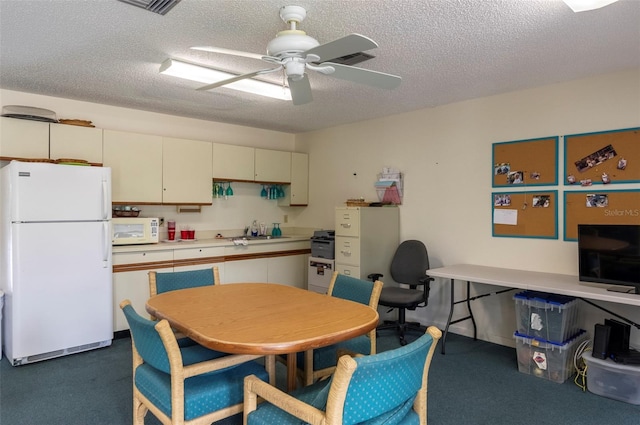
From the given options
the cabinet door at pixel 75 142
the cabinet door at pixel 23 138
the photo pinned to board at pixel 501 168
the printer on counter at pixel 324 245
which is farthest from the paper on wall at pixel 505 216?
the cabinet door at pixel 23 138

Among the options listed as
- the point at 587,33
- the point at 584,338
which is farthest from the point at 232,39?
the point at 584,338

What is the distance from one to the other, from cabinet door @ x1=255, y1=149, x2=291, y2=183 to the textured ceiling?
1397 millimetres

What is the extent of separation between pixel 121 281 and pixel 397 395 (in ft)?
11.4

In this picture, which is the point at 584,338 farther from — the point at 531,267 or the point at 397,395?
the point at 397,395

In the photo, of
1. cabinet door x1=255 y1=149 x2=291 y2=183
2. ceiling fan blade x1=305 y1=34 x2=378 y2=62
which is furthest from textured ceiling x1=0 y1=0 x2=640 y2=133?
cabinet door x1=255 y1=149 x2=291 y2=183

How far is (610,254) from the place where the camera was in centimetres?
308

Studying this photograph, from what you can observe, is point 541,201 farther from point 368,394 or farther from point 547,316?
Result: point 368,394

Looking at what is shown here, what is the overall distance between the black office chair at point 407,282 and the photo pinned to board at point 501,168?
105 centimetres

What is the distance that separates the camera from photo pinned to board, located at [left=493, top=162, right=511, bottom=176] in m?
3.92

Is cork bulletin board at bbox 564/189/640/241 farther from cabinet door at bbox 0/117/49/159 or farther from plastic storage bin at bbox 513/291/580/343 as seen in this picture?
cabinet door at bbox 0/117/49/159

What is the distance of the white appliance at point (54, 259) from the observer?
3.39m

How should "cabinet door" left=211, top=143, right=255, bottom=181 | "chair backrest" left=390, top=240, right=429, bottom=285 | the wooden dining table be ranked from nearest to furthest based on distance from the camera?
the wooden dining table → "chair backrest" left=390, top=240, right=429, bottom=285 → "cabinet door" left=211, top=143, right=255, bottom=181

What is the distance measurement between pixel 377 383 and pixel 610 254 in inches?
103

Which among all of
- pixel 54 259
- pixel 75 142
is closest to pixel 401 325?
Answer: pixel 54 259
